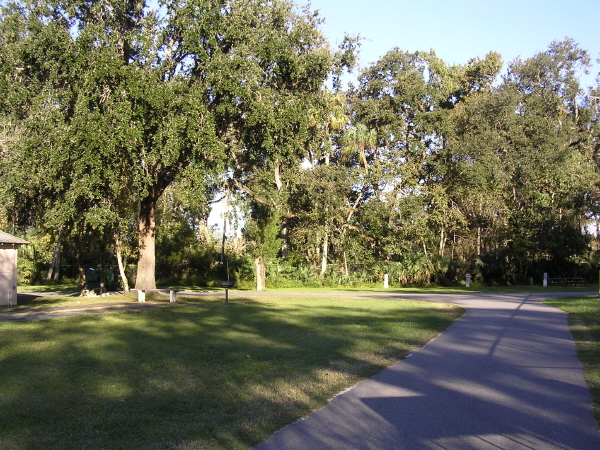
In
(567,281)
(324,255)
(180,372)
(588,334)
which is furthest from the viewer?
(324,255)

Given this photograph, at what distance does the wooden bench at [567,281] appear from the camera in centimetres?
3850

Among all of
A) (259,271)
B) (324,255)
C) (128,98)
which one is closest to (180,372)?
(128,98)

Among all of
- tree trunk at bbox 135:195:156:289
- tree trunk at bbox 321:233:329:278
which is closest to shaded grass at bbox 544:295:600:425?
tree trunk at bbox 135:195:156:289

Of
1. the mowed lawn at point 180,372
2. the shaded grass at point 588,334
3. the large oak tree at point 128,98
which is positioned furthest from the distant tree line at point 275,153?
the shaded grass at point 588,334

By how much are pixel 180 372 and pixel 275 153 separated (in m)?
15.8

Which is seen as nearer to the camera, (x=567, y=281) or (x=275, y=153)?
(x=275, y=153)

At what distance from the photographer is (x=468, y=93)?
50594 mm

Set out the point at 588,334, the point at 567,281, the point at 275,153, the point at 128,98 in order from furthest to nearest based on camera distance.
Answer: the point at 567,281 < the point at 275,153 < the point at 128,98 < the point at 588,334

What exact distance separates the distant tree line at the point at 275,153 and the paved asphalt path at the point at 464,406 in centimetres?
1380

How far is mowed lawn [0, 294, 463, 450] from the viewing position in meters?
6.54

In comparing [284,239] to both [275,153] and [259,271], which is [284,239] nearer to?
[259,271]

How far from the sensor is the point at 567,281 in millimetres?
38688

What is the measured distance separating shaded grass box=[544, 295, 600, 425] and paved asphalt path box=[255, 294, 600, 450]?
0.47 feet

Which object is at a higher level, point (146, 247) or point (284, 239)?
point (284, 239)
